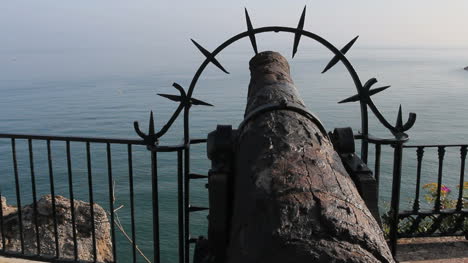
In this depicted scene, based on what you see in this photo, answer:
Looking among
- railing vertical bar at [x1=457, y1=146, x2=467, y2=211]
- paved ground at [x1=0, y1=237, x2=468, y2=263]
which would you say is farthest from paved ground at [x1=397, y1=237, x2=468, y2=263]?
railing vertical bar at [x1=457, y1=146, x2=467, y2=211]

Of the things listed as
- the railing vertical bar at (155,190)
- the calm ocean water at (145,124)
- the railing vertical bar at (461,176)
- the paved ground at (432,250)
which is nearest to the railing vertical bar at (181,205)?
the railing vertical bar at (155,190)

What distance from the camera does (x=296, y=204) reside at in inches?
73.2

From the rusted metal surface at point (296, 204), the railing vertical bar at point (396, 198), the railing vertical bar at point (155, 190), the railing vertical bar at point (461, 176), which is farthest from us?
the railing vertical bar at point (461, 176)

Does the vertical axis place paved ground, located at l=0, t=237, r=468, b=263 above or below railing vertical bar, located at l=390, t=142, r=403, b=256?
below

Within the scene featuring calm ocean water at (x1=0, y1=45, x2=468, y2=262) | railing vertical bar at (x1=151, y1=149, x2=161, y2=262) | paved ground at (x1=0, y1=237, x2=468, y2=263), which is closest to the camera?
railing vertical bar at (x1=151, y1=149, x2=161, y2=262)

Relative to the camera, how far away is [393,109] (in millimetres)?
29844

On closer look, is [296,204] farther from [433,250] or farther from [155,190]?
[433,250]

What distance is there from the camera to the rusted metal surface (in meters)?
1.67

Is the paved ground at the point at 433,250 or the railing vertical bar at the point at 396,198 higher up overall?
the railing vertical bar at the point at 396,198

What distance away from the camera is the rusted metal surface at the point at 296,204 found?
167cm

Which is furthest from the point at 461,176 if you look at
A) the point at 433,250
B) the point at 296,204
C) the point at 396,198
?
the point at 296,204

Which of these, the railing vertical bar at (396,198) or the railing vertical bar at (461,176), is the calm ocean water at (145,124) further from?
the railing vertical bar at (396,198)

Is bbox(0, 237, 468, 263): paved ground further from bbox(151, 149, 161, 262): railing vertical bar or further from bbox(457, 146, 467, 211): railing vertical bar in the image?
bbox(151, 149, 161, 262): railing vertical bar

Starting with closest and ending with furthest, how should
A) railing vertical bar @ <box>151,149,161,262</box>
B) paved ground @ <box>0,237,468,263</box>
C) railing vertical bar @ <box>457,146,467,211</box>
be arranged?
Answer: railing vertical bar @ <box>151,149,161,262</box>
paved ground @ <box>0,237,468,263</box>
railing vertical bar @ <box>457,146,467,211</box>
